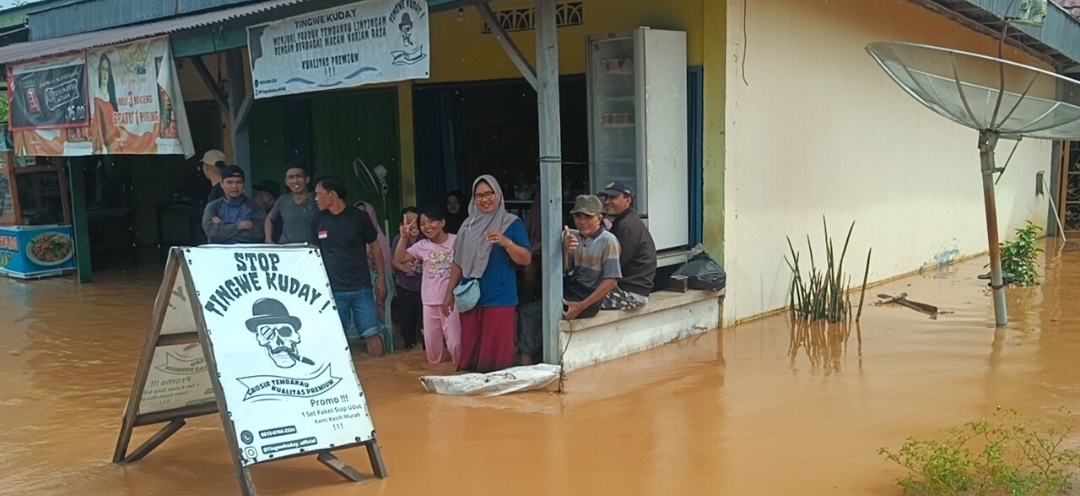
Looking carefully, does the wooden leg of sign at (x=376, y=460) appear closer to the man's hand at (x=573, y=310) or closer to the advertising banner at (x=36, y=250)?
the man's hand at (x=573, y=310)

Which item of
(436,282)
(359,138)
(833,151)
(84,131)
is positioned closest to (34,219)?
(84,131)

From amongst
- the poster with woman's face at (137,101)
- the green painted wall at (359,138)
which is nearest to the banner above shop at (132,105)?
the poster with woman's face at (137,101)

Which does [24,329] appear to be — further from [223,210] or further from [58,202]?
[58,202]

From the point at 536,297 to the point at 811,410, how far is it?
99.2 inches

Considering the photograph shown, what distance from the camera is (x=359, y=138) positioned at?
11.7m

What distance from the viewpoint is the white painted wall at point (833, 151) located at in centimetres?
861

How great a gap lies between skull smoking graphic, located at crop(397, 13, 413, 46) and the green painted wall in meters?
4.47

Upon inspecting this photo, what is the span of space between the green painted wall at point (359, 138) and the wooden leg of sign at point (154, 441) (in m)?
6.05

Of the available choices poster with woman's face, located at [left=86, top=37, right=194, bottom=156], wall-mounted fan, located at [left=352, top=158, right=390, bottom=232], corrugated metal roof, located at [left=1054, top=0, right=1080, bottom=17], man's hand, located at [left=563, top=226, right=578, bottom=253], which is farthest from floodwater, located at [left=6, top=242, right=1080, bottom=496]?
corrugated metal roof, located at [left=1054, top=0, right=1080, bottom=17]

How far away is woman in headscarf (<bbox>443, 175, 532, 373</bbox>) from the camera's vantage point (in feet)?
21.8

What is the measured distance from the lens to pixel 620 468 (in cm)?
501

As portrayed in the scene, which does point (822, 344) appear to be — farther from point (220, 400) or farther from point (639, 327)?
point (220, 400)

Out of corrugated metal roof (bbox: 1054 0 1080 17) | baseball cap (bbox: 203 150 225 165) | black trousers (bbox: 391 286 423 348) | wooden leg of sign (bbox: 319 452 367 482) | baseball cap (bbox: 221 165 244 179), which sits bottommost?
wooden leg of sign (bbox: 319 452 367 482)

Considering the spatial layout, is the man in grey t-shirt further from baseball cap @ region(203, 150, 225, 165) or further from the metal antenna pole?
the metal antenna pole
